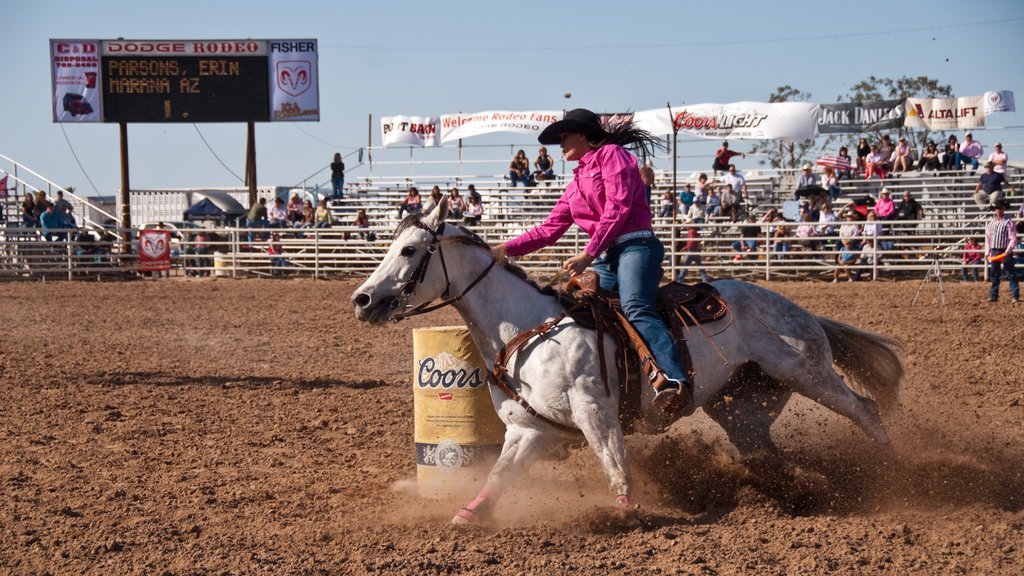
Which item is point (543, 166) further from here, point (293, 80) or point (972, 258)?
point (972, 258)

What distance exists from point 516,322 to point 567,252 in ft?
59.3

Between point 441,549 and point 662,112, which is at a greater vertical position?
point 662,112

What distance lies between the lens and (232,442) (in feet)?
23.9

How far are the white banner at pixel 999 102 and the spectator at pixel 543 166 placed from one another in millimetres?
11320

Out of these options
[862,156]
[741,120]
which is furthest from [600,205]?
[741,120]

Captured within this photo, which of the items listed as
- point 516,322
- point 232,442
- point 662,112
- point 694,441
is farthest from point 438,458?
point 662,112

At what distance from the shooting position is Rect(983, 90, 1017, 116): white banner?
25578 mm

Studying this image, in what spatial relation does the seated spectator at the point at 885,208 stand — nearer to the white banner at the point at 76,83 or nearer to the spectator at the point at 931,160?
the spectator at the point at 931,160

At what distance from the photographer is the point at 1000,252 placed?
1614 centimetres

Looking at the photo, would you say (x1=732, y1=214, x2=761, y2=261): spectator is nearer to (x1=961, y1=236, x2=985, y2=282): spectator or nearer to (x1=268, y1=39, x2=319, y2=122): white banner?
(x1=961, y1=236, x2=985, y2=282): spectator

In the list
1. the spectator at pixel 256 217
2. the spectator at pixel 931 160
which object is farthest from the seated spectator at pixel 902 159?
the spectator at pixel 256 217

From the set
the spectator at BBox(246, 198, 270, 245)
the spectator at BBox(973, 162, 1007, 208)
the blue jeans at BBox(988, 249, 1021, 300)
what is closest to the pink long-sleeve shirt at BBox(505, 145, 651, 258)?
the blue jeans at BBox(988, 249, 1021, 300)

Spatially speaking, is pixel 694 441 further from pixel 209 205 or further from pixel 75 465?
pixel 209 205

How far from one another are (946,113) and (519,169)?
11.3 m
